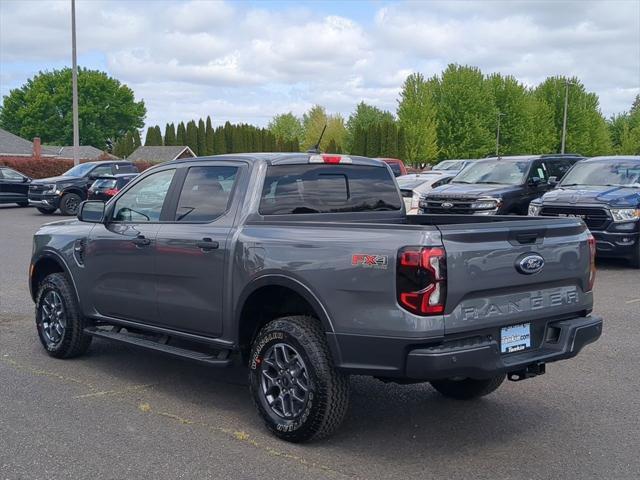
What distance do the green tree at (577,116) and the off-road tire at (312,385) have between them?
274ft

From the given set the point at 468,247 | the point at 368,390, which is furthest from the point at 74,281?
the point at 468,247

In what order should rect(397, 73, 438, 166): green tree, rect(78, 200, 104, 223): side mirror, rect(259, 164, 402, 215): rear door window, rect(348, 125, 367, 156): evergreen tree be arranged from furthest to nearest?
1. rect(348, 125, 367, 156): evergreen tree
2. rect(397, 73, 438, 166): green tree
3. rect(78, 200, 104, 223): side mirror
4. rect(259, 164, 402, 215): rear door window

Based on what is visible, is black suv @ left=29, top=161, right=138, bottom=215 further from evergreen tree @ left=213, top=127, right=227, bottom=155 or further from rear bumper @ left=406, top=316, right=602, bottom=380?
evergreen tree @ left=213, top=127, right=227, bottom=155

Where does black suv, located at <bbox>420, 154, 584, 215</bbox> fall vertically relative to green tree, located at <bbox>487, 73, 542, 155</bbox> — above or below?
below

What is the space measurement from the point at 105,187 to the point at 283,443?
20286 mm

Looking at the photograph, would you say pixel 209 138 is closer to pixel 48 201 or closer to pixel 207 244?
pixel 48 201

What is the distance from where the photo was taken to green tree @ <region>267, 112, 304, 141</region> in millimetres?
158625

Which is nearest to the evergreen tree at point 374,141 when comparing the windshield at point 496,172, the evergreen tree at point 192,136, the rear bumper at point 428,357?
the evergreen tree at point 192,136

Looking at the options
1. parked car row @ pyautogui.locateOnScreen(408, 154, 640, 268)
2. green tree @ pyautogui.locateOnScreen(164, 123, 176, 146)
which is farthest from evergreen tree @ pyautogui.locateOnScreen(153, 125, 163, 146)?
parked car row @ pyautogui.locateOnScreen(408, 154, 640, 268)

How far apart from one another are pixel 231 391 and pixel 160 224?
1412 mm

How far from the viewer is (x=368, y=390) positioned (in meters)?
6.06

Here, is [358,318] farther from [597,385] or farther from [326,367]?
[597,385]

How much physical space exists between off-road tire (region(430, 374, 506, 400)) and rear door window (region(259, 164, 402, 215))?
1.45m

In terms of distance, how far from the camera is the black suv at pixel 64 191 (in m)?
24.6
